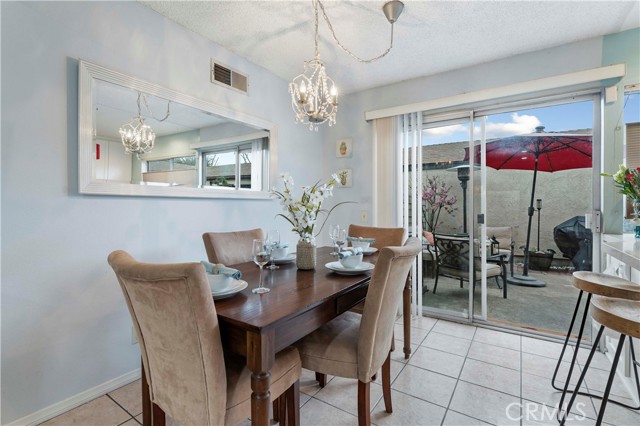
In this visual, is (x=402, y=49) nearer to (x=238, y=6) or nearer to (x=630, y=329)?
(x=238, y=6)

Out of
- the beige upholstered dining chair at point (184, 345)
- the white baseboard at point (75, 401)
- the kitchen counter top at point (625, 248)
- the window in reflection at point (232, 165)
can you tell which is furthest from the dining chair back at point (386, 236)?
the white baseboard at point (75, 401)

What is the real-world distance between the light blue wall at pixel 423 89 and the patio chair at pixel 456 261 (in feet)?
2.98

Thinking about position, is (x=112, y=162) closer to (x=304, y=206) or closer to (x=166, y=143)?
(x=166, y=143)

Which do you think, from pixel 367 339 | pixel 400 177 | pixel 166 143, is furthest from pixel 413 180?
pixel 166 143

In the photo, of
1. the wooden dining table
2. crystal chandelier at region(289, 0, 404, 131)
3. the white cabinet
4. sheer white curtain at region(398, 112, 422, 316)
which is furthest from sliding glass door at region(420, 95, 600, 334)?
the white cabinet

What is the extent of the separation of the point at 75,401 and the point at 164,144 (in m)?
1.66

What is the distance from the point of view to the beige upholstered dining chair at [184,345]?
0.95 metres

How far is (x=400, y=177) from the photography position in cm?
321

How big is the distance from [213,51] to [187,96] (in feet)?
1.74

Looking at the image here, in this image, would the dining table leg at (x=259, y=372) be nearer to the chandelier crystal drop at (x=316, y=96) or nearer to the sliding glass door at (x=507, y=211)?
the chandelier crystal drop at (x=316, y=96)

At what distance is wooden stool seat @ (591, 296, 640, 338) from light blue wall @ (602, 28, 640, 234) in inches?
58.7

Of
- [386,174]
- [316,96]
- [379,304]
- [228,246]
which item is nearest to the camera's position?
[379,304]

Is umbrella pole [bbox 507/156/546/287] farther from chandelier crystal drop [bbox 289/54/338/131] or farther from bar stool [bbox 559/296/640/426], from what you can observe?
chandelier crystal drop [bbox 289/54/338/131]

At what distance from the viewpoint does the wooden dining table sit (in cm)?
101
